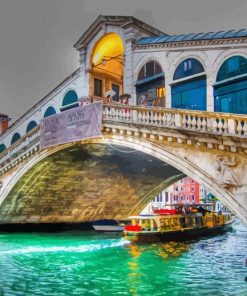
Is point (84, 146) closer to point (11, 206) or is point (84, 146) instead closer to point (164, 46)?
point (164, 46)

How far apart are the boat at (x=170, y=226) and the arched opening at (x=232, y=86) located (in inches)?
306

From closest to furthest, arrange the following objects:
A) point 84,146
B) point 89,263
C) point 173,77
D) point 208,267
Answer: point 208,267 → point 89,263 → point 173,77 → point 84,146

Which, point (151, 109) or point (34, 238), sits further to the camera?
point (34, 238)

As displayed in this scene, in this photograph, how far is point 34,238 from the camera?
22.1m

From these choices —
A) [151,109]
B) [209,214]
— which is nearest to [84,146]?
[151,109]

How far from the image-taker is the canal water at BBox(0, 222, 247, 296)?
10.2 metres

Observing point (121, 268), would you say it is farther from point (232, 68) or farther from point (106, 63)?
point (106, 63)

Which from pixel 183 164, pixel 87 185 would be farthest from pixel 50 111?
pixel 183 164

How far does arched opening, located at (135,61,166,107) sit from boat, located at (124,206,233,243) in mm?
6236

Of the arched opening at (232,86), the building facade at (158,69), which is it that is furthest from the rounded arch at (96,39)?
the arched opening at (232,86)

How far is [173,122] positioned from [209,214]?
1396 cm

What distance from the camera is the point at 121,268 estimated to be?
1304 centimetres

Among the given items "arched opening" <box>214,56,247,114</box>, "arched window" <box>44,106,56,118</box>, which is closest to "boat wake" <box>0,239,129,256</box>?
"arched window" <box>44,106,56,118</box>

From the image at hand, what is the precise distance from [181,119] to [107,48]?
947cm
